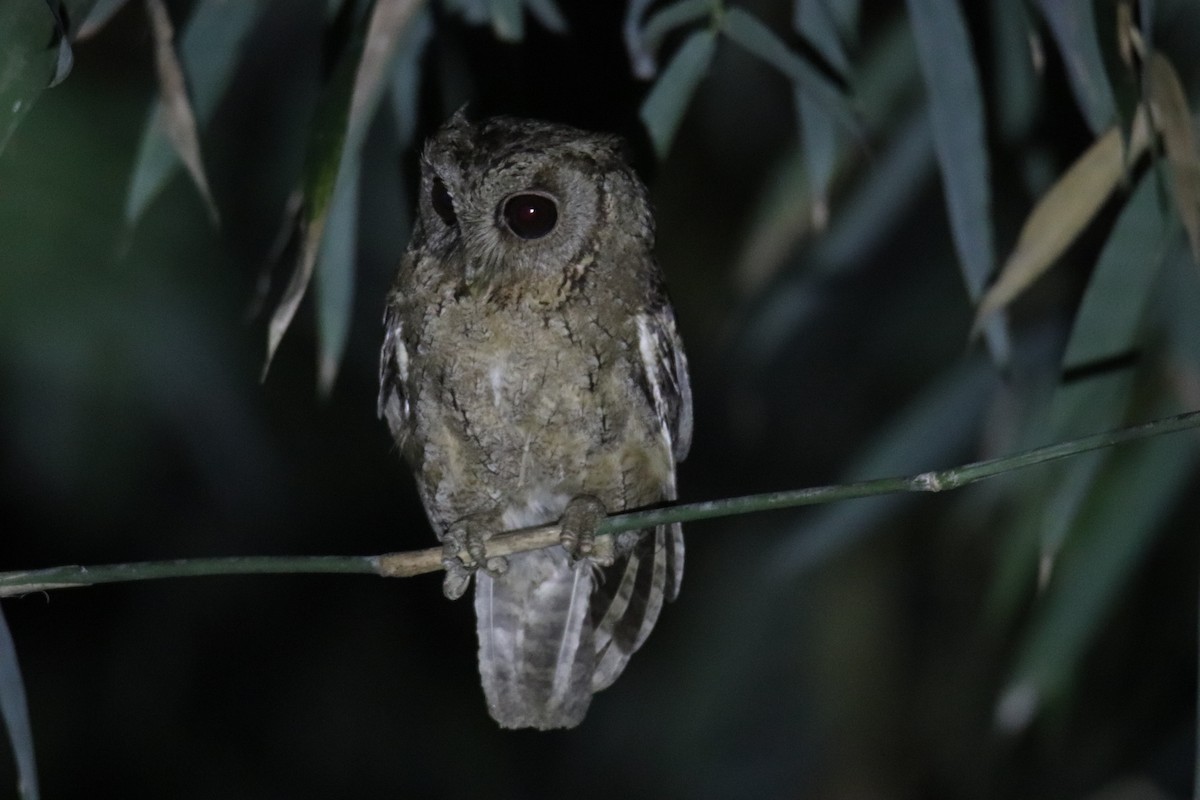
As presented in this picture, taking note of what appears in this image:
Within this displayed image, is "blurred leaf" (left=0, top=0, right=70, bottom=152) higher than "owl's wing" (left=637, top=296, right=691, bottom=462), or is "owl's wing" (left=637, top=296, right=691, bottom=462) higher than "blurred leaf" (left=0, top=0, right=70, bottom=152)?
"blurred leaf" (left=0, top=0, right=70, bottom=152)

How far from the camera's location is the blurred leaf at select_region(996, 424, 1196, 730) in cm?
267

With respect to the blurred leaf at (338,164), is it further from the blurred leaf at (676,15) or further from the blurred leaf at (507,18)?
the blurred leaf at (676,15)

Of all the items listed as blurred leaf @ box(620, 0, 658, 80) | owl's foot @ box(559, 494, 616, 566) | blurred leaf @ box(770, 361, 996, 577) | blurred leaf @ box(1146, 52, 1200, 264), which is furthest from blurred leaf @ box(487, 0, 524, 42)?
blurred leaf @ box(770, 361, 996, 577)

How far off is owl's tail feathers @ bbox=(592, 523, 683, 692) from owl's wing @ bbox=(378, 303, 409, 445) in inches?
18.5

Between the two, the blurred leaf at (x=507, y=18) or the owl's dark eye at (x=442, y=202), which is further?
the blurred leaf at (x=507, y=18)

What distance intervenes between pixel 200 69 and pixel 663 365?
90 centimetres

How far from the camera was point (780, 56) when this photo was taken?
2203mm

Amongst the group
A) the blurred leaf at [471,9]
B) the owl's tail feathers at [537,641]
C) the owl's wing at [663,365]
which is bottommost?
the owl's tail feathers at [537,641]

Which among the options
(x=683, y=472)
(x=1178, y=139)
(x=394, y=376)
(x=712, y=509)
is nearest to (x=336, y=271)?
(x=394, y=376)

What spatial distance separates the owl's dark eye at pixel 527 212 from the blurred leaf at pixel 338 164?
0.84 ft

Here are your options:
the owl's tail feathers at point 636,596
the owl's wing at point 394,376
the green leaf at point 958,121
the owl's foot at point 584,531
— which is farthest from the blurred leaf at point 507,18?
the owl's tail feathers at point 636,596

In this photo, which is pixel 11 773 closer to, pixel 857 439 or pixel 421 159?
pixel 857 439

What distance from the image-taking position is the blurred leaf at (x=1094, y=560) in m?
2.67

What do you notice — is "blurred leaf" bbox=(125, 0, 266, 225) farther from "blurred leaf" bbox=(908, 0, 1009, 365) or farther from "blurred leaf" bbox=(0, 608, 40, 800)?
"blurred leaf" bbox=(908, 0, 1009, 365)
